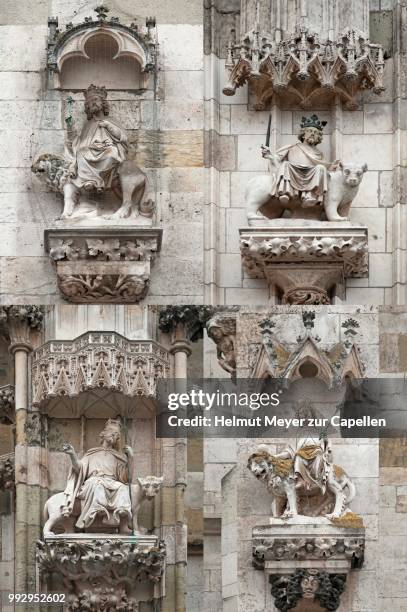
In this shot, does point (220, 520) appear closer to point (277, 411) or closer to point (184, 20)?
point (277, 411)

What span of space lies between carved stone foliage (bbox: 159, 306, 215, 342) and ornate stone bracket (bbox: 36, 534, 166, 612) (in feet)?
5.45

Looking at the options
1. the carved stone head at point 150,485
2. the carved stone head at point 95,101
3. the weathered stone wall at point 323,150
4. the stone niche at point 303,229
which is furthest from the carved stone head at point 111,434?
the carved stone head at point 95,101

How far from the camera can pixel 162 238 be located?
30094mm

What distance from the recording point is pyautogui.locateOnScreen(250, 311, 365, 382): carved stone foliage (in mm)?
29297

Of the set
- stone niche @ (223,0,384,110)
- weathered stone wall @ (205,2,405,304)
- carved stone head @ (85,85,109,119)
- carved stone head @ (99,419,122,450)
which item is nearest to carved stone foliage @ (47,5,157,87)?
carved stone head @ (85,85,109,119)

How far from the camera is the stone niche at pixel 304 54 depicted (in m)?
30.3

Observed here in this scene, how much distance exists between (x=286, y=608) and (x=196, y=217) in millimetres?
3183

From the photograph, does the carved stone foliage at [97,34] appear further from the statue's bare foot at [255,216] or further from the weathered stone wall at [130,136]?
the statue's bare foot at [255,216]

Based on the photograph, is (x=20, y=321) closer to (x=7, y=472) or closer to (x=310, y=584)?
(x=7, y=472)

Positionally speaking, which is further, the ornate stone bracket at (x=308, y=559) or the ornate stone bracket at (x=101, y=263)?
the ornate stone bracket at (x=101, y=263)

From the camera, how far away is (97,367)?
29484 mm

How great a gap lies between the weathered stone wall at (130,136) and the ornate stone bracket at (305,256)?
1.70 feet

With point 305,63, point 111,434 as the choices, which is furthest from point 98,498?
point 305,63

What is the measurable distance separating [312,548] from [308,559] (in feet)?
0.31
